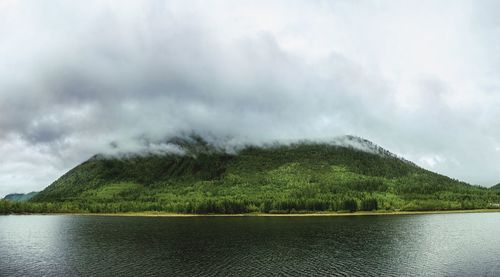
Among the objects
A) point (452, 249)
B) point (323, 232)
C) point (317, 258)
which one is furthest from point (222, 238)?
point (452, 249)

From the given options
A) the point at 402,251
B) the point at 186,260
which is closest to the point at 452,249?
the point at 402,251

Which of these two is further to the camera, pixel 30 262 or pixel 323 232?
pixel 323 232

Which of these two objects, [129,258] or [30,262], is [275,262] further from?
[30,262]

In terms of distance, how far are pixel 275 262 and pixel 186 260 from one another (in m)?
29.2

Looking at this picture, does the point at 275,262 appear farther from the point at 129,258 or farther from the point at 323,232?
the point at 323,232

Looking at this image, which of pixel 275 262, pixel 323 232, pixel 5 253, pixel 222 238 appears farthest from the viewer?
pixel 323 232

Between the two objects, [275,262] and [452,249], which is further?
[452,249]

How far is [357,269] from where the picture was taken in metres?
103

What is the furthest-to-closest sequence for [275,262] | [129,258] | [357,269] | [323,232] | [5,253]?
[323,232]
[5,253]
[129,258]
[275,262]
[357,269]

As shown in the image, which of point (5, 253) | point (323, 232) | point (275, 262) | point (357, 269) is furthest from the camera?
point (323, 232)

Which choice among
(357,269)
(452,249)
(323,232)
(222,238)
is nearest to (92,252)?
(222,238)

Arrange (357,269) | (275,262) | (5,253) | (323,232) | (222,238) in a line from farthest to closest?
(323,232) → (222,238) → (5,253) → (275,262) → (357,269)

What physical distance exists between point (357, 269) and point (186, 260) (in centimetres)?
5351

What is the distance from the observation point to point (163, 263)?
116 meters
